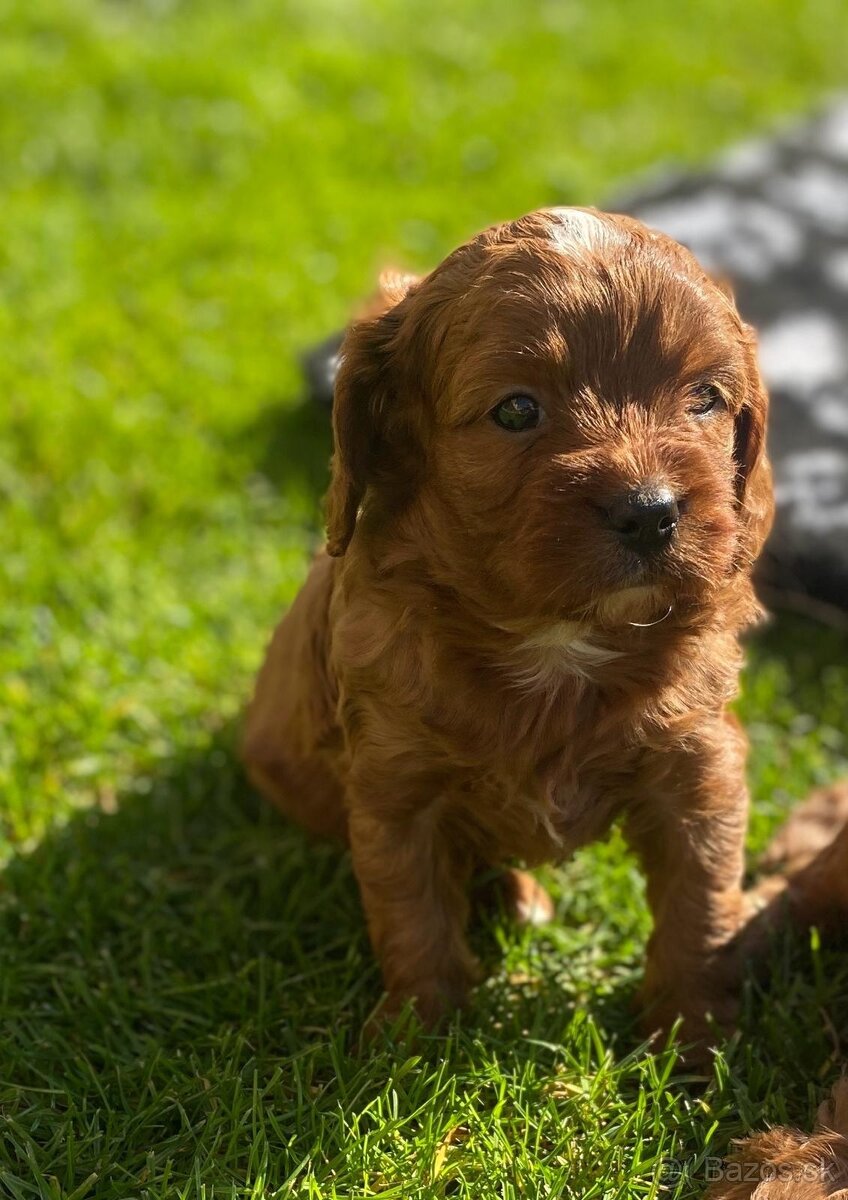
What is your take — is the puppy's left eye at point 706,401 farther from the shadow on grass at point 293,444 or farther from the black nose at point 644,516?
the shadow on grass at point 293,444

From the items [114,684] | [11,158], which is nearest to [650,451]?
[114,684]

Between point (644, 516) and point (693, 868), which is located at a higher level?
point (644, 516)

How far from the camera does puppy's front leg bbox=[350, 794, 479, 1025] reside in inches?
119

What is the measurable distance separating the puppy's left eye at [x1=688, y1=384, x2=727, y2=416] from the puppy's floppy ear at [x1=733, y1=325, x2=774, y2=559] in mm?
118

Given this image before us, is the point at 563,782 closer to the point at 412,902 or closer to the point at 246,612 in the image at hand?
the point at 412,902

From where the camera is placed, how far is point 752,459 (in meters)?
2.87

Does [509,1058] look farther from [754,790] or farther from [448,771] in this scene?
[754,790]

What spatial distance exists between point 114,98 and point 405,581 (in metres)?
Answer: 5.38

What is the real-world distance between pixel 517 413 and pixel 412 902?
3.76ft

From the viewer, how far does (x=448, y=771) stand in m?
2.90

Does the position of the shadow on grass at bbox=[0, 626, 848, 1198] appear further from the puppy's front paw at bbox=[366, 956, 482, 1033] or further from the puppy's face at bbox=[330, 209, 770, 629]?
the puppy's face at bbox=[330, 209, 770, 629]

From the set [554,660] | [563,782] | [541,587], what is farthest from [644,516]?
[563,782]

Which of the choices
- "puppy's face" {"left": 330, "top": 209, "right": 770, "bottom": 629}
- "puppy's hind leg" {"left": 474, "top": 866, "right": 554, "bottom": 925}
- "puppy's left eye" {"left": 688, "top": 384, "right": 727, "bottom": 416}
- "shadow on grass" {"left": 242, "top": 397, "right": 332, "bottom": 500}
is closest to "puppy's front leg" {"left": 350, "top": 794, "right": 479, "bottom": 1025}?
"puppy's hind leg" {"left": 474, "top": 866, "right": 554, "bottom": 925}

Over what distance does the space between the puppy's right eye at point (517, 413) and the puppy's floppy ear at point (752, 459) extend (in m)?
0.48
